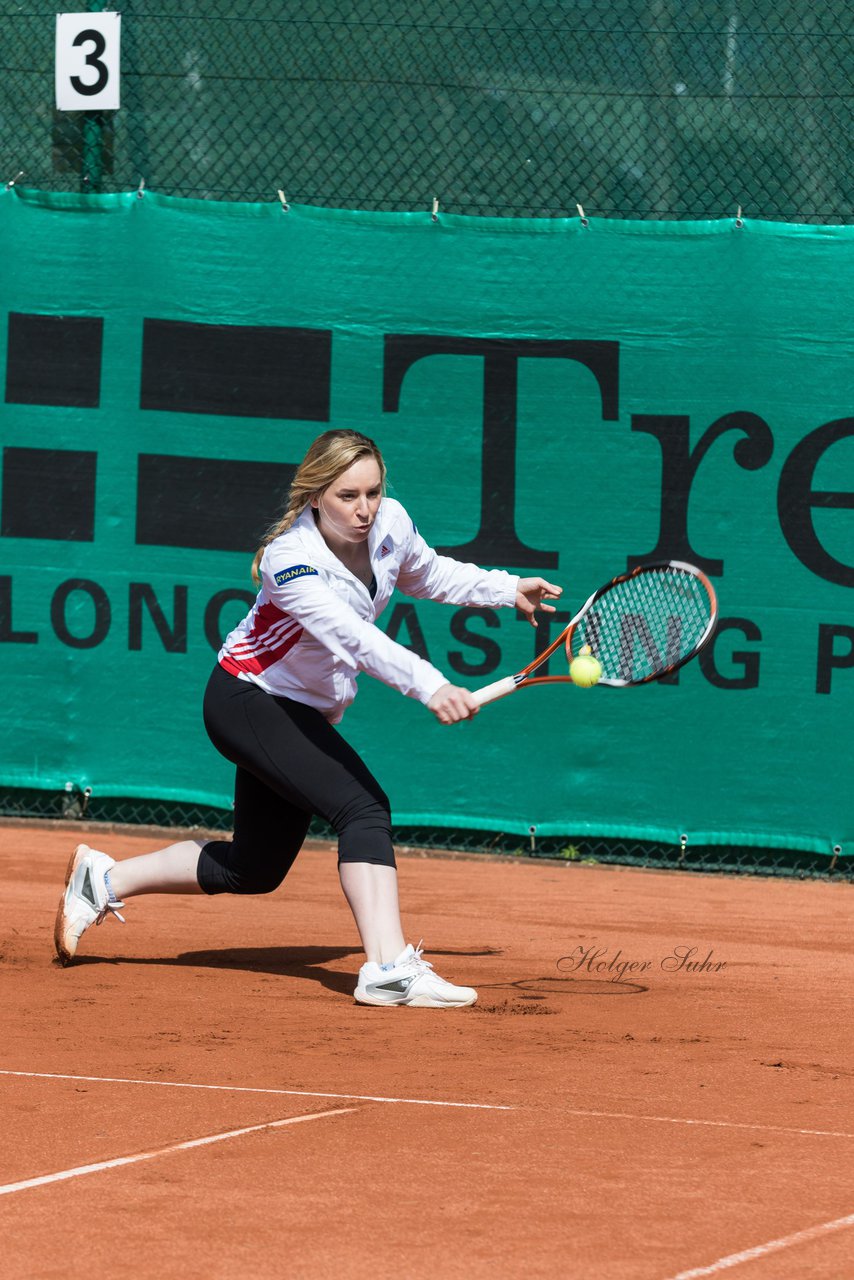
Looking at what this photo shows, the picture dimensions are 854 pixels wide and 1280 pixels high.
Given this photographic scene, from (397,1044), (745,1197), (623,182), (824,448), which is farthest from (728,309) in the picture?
(745,1197)

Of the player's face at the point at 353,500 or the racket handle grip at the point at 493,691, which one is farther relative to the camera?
the player's face at the point at 353,500

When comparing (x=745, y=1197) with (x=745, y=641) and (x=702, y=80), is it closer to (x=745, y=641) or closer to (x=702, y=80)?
(x=745, y=641)

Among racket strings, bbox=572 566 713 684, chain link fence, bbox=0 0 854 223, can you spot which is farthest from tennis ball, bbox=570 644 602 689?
chain link fence, bbox=0 0 854 223

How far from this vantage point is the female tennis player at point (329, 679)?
4527 millimetres

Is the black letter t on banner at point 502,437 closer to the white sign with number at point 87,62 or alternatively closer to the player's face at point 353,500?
the white sign with number at point 87,62

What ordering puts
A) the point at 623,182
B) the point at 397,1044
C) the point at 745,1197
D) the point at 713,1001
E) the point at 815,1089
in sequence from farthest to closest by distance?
1. the point at 623,182
2. the point at 713,1001
3. the point at 397,1044
4. the point at 815,1089
5. the point at 745,1197

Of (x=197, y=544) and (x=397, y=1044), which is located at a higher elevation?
(x=197, y=544)

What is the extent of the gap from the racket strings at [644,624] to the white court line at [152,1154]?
6.07 ft

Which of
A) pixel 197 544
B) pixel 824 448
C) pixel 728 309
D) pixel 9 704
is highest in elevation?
pixel 728 309

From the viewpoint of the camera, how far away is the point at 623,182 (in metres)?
8.77

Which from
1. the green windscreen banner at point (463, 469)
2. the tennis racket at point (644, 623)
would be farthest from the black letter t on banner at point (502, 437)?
the tennis racket at point (644, 623)

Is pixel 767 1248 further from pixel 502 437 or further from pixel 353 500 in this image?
pixel 502 437

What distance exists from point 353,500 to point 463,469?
Result: 2.92 metres

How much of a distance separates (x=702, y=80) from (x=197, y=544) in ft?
9.89
